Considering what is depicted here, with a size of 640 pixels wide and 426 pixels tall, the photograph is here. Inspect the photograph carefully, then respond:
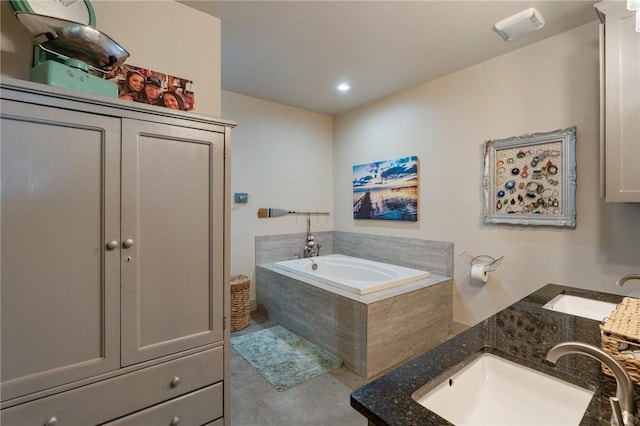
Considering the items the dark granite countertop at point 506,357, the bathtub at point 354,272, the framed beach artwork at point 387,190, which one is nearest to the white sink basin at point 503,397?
the dark granite countertop at point 506,357

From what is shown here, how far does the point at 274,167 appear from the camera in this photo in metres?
3.88

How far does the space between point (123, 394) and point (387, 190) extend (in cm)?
310

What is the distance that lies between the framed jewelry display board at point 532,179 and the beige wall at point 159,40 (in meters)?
2.45

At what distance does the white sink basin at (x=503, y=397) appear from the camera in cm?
83

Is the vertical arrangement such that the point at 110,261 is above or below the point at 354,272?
above

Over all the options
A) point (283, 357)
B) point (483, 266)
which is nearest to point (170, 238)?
point (283, 357)

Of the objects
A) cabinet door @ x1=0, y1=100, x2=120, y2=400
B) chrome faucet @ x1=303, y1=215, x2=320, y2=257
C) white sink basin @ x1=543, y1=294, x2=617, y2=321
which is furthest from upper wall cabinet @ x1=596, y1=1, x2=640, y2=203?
chrome faucet @ x1=303, y1=215, x2=320, y2=257

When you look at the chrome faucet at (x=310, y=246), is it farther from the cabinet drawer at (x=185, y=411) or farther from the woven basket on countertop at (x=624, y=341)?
the woven basket on countertop at (x=624, y=341)

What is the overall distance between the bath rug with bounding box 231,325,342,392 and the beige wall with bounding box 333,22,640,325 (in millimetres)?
1496

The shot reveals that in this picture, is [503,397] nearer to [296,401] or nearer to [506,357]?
[506,357]

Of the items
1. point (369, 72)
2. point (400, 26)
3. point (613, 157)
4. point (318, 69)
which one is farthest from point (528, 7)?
point (318, 69)

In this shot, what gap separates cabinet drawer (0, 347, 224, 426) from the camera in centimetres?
104

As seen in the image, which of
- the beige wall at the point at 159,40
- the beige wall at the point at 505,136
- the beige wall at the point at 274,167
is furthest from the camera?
the beige wall at the point at 274,167

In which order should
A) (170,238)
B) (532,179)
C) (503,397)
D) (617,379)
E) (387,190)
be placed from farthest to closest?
(387,190) < (532,179) < (170,238) < (503,397) < (617,379)
